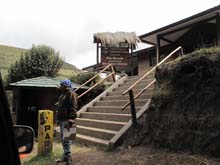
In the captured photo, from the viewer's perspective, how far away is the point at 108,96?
10547 mm

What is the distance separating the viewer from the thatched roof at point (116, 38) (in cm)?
1436

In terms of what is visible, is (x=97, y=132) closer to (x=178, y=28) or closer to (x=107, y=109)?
(x=107, y=109)

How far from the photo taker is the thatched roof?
1436 centimetres

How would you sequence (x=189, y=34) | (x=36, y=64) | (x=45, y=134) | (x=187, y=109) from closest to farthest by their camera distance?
1. (x=187, y=109)
2. (x=45, y=134)
3. (x=189, y=34)
4. (x=36, y=64)

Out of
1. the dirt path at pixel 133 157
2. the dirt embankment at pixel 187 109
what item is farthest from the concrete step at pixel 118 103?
the dirt path at pixel 133 157

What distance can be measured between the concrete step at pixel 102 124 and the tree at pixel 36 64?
1243 centimetres

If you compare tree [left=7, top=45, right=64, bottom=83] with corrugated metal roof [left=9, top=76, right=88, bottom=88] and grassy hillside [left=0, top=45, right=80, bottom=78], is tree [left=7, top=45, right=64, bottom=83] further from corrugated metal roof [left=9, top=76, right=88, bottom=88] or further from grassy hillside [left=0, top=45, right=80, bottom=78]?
corrugated metal roof [left=9, top=76, right=88, bottom=88]

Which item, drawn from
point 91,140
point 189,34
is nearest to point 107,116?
point 91,140

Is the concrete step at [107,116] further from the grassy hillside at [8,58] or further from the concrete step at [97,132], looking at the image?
the grassy hillside at [8,58]

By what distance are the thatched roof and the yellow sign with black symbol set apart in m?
8.17

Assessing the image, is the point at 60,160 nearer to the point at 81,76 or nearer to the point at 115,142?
the point at 115,142

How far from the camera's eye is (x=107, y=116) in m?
8.48

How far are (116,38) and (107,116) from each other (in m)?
7.26

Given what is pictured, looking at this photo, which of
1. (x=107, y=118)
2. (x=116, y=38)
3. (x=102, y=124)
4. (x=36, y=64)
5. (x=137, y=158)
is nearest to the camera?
(x=137, y=158)
